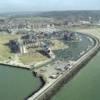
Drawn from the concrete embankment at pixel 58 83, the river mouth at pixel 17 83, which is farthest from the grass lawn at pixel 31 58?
the concrete embankment at pixel 58 83

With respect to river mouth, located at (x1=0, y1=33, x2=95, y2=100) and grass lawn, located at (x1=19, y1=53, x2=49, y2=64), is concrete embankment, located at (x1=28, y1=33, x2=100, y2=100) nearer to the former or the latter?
river mouth, located at (x1=0, y1=33, x2=95, y2=100)

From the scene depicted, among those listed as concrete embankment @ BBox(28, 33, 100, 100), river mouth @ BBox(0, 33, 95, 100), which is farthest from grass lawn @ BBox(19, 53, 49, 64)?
concrete embankment @ BBox(28, 33, 100, 100)

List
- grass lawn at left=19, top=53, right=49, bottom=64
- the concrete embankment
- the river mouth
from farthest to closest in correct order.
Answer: grass lawn at left=19, top=53, right=49, bottom=64 < the river mouth < the concrete embankment

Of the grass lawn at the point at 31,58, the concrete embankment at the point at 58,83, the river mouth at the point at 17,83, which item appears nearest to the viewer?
the concrete embankment at the point at 58,83

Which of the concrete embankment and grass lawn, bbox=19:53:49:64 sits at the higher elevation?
the concrete embankment

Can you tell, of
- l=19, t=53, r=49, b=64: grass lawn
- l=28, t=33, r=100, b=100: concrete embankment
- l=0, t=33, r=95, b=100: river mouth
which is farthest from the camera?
l=19, t=53, r=49, b=64: grass lawn

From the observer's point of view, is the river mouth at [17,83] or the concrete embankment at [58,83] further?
the river mouth at [17,83]

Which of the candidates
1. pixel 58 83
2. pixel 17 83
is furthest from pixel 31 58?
pixel 58 83

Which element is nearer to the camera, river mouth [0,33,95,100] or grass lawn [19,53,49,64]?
river mouth [0,33,95,100]

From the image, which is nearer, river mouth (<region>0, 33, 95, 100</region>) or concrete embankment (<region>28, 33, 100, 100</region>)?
concrete embankment (<region>28, 33, 100, 100</region>)

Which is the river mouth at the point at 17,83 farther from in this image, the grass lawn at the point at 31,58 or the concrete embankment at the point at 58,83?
the grass lawn at the point at 31,58

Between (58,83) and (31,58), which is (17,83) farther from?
(31,58)
